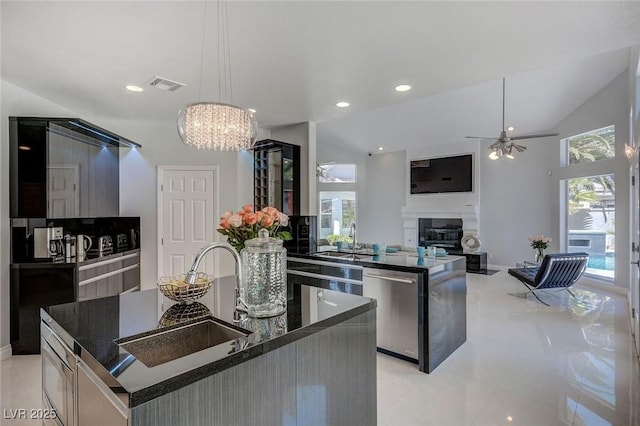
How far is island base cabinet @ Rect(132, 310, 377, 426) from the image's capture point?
100cm

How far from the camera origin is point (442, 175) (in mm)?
8172

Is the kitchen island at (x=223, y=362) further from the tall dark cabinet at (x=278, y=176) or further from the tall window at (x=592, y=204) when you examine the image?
the tall window at (x=592, y=204)

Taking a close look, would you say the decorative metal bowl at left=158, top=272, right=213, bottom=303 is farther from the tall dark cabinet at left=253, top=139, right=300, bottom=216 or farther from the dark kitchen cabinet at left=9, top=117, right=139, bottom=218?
the tall dark cabinet at left=253, top=139, right=300, bottom=216

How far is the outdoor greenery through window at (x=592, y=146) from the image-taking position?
585 cm

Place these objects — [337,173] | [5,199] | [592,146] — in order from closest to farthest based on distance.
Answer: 1. [5,199]
2. [592,146]
3. [337,173]

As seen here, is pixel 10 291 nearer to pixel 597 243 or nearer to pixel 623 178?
pixel 623 178

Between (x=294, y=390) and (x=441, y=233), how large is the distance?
25.4 ft

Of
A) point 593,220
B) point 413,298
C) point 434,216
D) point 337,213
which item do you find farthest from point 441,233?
point 413,298

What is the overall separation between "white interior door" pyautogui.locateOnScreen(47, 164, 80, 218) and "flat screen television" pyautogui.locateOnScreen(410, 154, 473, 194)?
24.0 ft

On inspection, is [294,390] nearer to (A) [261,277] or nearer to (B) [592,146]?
(A) [261,277]

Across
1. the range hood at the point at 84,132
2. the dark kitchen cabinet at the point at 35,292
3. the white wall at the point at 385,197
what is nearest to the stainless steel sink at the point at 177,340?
the dark kitchen cabinet at the point at 35,292

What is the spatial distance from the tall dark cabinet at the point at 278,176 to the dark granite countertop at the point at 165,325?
104 inches

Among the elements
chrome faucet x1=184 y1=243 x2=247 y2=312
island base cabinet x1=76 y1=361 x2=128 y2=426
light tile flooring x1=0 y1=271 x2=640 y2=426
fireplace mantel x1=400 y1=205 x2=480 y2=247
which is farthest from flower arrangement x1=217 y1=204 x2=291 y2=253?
fireplace mantel x1=400 y1=205 x2=480 y2=247

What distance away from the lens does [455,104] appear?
6.25 metres
